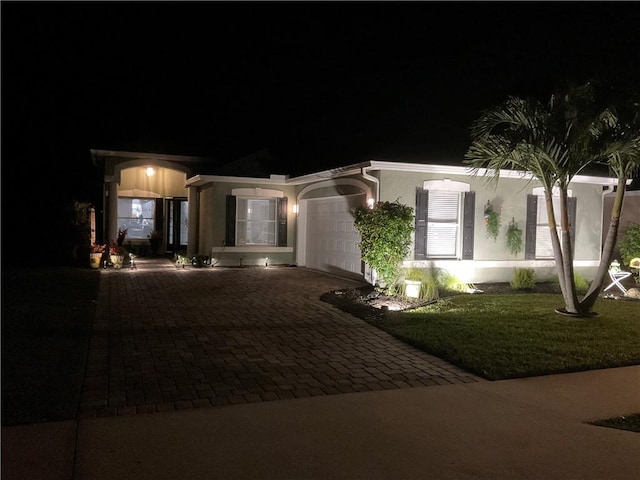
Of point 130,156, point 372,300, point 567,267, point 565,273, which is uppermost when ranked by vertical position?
point 130,156

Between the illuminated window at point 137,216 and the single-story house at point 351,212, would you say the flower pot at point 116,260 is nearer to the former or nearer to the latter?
the single-story house at point 351,212

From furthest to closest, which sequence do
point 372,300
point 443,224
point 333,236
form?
point 333,236 < point 443,224 < point 372,300

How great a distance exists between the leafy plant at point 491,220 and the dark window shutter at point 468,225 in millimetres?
400

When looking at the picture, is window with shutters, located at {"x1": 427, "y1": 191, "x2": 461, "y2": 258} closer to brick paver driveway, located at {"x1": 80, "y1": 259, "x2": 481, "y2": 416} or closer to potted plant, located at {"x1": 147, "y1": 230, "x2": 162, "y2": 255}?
brick paver driveway, located at {"x1": 80, "y1": 259, "x2": 481, "y2": 416}

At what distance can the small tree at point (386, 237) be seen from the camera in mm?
11406

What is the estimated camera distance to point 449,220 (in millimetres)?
13570

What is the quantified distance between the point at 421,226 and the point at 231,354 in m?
7.10

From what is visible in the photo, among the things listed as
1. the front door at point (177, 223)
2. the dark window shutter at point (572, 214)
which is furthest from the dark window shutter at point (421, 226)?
the front door at point (177, 223)

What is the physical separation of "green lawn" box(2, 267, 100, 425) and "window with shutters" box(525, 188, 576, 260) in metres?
10.2

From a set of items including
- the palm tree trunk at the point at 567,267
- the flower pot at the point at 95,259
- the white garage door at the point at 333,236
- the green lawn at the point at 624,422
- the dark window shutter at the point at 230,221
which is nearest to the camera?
the green lawn at the point at 624,422

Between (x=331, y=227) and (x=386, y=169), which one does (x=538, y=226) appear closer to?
(x=386, y=169)

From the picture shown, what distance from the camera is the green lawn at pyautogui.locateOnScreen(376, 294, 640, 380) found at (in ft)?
22.8

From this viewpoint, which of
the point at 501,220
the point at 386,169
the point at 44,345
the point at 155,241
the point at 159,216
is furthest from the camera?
the point at 159,216

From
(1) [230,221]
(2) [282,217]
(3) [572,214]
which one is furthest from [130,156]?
(3) [572,214]
